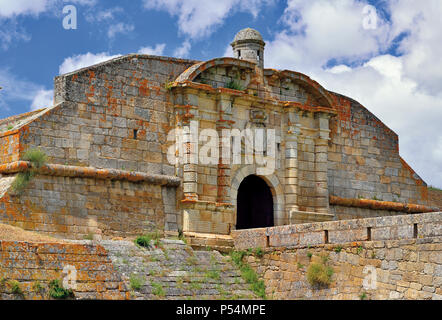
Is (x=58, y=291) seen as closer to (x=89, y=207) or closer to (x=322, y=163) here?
(x=89, y=207)

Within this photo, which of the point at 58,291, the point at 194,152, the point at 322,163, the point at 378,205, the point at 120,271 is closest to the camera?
the point at 58,291

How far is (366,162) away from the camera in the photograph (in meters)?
21.7

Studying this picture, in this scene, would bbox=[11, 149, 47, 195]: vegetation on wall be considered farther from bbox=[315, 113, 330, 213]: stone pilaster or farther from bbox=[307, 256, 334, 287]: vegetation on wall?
bbox=[315, 113, 330, 213]: stone pilaster

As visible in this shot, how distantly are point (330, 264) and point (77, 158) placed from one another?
220 inches

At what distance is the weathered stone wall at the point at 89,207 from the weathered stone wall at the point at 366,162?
5.15 m

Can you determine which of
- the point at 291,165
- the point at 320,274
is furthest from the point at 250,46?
the point at 320,274

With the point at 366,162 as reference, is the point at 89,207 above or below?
below

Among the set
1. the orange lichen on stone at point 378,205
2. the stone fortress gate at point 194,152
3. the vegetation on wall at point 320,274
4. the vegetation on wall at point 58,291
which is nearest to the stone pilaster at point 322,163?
the stone fortress gate at point 194,152

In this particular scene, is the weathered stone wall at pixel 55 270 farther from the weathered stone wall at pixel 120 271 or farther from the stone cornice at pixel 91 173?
the stone cornice at pixel 91 173

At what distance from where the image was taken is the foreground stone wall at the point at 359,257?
41.6 ft

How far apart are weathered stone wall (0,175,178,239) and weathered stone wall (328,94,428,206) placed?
5.15 meters

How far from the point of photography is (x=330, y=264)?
1466 centimetres

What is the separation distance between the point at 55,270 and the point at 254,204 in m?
7.98
